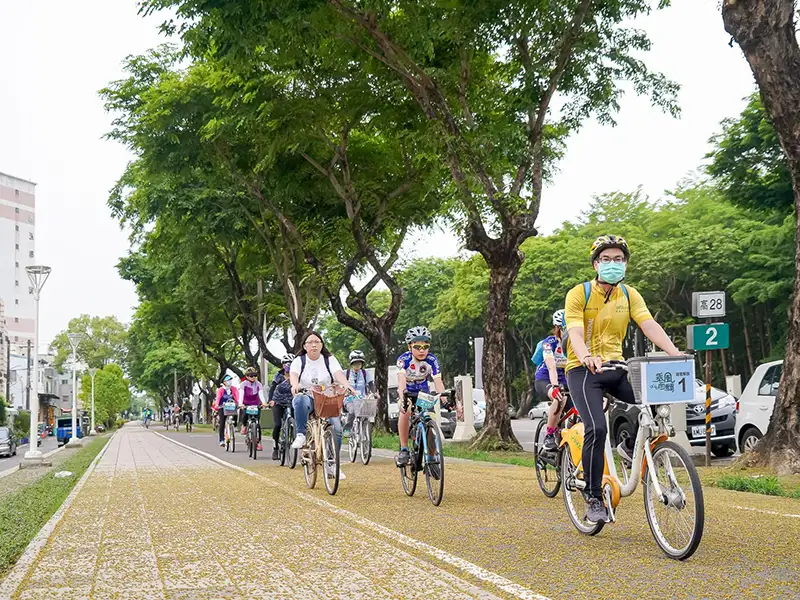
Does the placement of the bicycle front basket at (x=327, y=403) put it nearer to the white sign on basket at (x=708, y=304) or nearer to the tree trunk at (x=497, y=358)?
the white sign on basket at (x=708, y=304)

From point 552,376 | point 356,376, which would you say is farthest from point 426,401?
point 356,376

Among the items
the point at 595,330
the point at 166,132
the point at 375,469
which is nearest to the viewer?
the point at 595,330

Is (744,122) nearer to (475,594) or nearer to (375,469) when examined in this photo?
(375,469)

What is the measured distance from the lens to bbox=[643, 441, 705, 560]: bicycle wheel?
577 cm

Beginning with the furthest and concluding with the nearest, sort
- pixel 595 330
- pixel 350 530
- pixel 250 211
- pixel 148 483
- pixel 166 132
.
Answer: pixel 250 211
pixel 166 132
pixel 148 483
pixel 350 530
pixel 595 330

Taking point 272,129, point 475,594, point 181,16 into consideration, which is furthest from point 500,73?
point 475,594

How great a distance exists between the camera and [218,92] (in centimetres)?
2447

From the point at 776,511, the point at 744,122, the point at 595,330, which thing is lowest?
the point at 776,511

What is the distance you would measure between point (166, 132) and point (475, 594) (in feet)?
73.0

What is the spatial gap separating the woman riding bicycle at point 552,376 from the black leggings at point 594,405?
2361 mm

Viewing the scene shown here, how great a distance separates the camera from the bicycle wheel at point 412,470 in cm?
1016

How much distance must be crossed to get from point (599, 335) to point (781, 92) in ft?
23.7

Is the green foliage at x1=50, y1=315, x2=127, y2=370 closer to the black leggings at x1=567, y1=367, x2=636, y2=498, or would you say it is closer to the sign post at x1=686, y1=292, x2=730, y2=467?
the sign post at x1=686, y1=292, x2=730, y2=467

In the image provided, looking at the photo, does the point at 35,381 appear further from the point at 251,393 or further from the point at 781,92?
the point at 781,92
